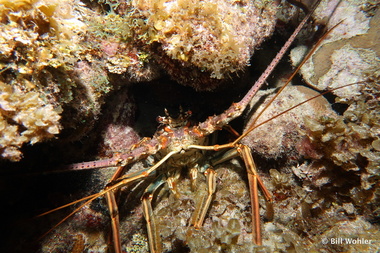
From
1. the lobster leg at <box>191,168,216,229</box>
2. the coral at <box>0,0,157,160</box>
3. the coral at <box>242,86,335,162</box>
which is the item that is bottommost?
the lobster leg at <box>191,168,216,229</box>

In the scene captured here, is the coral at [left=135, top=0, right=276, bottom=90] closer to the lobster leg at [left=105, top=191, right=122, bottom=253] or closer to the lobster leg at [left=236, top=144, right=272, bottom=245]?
the lobster leg at [left=236, top=144, right=272, bottom=245]

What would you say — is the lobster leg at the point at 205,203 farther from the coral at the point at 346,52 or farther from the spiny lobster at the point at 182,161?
the coral at the point at 346,52

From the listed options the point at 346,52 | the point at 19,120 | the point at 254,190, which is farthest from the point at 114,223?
the point at 346,52

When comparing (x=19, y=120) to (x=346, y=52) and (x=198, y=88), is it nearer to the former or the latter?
Answer: (x=198, y=88)

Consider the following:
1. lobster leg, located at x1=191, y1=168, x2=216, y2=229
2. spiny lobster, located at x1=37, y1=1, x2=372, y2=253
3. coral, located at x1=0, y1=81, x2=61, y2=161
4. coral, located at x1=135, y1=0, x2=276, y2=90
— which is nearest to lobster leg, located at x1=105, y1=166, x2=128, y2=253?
spiny lobster, located at x1=37, y1=1, x2=372, y2=253

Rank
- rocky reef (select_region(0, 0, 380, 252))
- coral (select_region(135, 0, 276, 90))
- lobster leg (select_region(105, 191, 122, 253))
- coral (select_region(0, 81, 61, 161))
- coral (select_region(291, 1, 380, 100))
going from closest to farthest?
coral (select_region(0, 81, 61, 161)), rocky reef (select_region(0, 0, 380, 252)), coral (select_region(135, 0, 276, 90)), lobster leg (select_region(105, 191, 122, 253)), coral (select_region(291, 1, 380, 100))

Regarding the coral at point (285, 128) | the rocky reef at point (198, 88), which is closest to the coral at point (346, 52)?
the rocky reef at point (198, 88)
